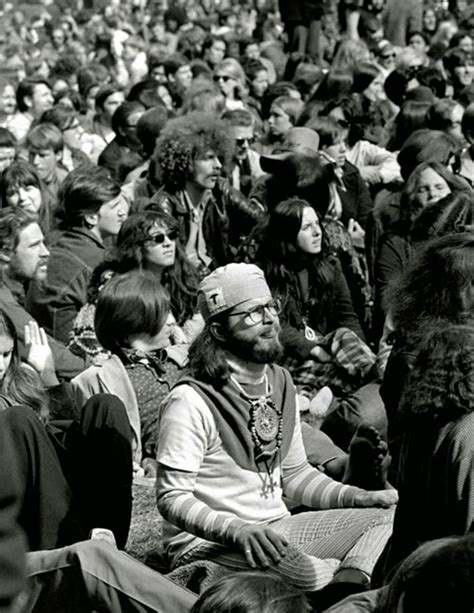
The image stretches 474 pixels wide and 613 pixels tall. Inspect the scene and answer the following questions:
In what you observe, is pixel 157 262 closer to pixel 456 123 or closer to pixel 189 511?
pixel 189 511

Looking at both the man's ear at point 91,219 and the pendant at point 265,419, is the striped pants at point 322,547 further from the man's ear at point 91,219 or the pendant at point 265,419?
the man's ear at point 91,219

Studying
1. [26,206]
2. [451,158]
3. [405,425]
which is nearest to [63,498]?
[405,425]

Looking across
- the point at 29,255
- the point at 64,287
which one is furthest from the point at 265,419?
the point at 64,287

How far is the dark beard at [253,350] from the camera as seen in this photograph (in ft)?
15.1

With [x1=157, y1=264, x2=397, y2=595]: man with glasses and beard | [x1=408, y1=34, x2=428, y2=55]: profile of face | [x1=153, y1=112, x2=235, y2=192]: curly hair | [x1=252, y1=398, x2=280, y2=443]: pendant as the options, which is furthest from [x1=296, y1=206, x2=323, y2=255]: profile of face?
[x1=408, y1=34, x2=428, y2=55]: profile of face

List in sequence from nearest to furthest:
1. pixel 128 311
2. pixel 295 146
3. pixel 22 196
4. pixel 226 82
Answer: pixel 128 311, pixel 22 196, pixel 295 146, pixel 226 82

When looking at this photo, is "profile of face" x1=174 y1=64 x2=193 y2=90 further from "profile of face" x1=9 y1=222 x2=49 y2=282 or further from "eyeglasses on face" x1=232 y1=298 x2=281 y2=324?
"eyeglasses on face" x1=232 y1=298 x2=281 y2=324

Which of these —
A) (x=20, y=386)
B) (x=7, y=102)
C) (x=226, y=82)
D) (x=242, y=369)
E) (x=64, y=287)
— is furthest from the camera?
(x=7, y=102)

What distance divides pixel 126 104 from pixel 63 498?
7203 mm

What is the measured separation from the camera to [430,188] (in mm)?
7316

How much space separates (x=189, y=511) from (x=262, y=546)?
1.04 ft

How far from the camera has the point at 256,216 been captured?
27.7 ft

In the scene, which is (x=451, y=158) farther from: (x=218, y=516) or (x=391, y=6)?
(x=391, y=6)

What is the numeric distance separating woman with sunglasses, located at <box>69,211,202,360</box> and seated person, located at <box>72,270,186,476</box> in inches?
42.7
